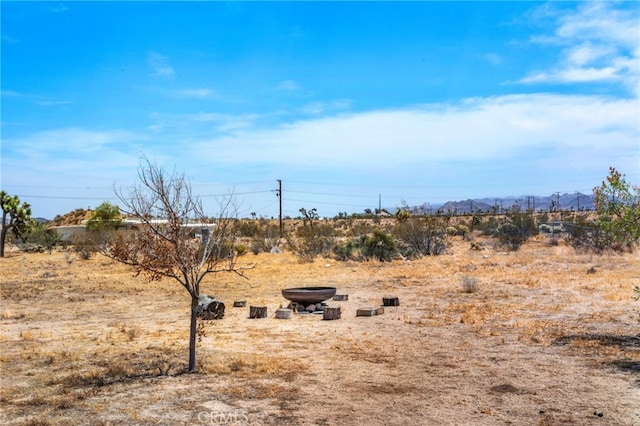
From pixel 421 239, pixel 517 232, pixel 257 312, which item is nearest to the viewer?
pixel 257 312

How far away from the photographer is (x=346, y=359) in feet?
37.4

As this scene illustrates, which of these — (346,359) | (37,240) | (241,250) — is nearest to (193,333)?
(346,359)

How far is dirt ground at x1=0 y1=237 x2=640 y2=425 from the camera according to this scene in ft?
27.0

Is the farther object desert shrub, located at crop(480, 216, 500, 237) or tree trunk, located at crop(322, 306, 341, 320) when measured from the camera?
desert shrub, located at crop(480, 216, 500, 237)

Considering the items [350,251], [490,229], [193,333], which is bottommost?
[193,333]

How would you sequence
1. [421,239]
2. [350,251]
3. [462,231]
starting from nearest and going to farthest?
[350,251], [421,239], [462,231]

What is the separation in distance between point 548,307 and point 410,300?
4474 mm

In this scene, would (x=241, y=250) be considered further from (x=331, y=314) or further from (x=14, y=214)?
(x=14, y=214)

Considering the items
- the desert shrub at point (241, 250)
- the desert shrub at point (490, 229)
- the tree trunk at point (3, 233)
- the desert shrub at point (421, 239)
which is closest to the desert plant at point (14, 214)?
the tree trunk at point (3, 233)

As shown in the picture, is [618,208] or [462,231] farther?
[462,231]

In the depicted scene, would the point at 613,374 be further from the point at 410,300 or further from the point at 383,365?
the point at 410,300

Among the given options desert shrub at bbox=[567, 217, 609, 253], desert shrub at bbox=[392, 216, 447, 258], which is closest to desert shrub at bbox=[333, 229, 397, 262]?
desert shrub at bbox=[392, 216, 447, 258]

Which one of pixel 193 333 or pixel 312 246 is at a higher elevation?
pixel 312 246

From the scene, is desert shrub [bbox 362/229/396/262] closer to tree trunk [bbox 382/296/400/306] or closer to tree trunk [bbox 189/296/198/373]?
tree trunk [bbox 382/296/400/306]
